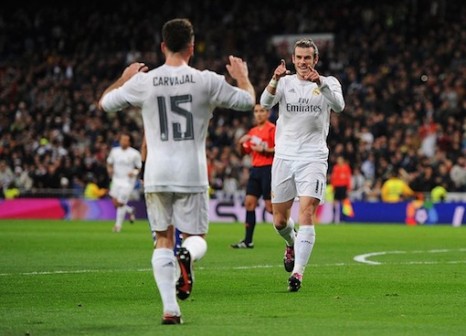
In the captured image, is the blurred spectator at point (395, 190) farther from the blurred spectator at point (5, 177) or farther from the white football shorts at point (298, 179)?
the white football shorts at point (298, 179)

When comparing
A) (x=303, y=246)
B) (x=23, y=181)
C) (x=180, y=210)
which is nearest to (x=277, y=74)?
(x=303, y=246)

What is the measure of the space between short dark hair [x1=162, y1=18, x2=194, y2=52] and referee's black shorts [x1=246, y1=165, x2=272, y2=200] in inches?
430

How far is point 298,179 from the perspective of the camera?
1252 centimetres

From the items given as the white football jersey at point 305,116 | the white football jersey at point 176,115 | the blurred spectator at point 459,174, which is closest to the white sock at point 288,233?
the white football jersey at point 305,116

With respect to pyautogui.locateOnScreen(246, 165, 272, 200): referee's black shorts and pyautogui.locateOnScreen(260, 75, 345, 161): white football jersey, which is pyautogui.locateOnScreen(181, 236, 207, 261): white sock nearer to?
pyautogui.locateOnScreen(260, 75, 345, 161): white football jersey

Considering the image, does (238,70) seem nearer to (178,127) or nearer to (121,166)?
(178,127)

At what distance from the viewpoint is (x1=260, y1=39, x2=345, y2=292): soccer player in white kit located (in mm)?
12117

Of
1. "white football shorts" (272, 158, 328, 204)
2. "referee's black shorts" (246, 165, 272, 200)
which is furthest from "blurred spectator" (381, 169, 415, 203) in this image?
"white football shorts" (272, 158, 328, 204)

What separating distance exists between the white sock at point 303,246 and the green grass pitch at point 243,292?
0.29 meters

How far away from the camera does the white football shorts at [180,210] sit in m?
9.03

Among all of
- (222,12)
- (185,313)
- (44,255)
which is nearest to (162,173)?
(185,313)

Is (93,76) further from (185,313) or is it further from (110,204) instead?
(185,313)

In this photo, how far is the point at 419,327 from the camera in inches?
346

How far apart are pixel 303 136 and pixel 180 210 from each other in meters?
3.72
